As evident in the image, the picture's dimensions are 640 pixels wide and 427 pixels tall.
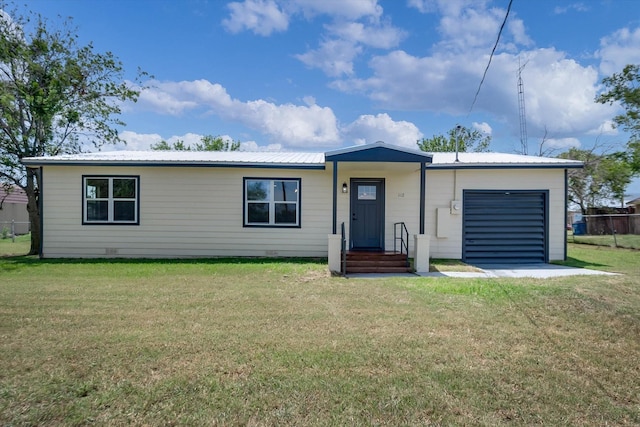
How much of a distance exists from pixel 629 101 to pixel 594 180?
938 centimetres

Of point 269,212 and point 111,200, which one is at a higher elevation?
point 111,200

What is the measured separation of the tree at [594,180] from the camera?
2450 cm

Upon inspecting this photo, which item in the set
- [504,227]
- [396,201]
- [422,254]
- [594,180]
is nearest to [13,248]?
[396,201]

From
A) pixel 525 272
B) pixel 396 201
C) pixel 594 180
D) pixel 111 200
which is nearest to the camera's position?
pixel 525 272

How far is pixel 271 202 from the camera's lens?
11.1 m

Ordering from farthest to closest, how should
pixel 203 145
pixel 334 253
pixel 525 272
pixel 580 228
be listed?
pixel 203 145, pixel 580 228, pixel 525 272, pixel 334 253

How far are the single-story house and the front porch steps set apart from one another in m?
1.23

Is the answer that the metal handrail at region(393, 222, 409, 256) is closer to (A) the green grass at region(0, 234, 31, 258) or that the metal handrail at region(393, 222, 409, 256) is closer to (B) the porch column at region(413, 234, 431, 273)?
(B) the porch column at region(413, 234, 431, 273)

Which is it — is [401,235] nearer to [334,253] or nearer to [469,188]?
[469,188]

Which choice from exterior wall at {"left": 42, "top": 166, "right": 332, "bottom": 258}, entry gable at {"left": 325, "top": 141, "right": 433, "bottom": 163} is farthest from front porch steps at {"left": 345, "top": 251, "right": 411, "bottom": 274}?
entry gable at {"left": 325, "top": 141, "right": 433, "bottom": 163}

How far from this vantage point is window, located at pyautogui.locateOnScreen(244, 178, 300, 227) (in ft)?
36.3

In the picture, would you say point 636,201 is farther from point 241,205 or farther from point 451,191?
point 241,205

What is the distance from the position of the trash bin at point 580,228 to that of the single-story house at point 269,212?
1527 cm

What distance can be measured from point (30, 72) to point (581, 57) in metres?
17.7
